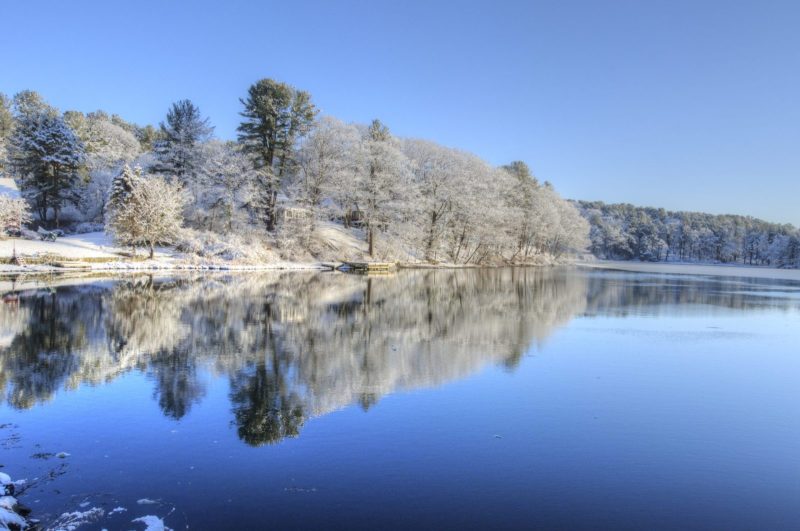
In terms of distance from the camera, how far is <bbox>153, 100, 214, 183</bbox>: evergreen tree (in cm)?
5516

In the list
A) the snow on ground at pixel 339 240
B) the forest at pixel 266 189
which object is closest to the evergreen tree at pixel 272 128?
the forest at pixel 266 189

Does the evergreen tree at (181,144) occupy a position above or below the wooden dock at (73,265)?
above

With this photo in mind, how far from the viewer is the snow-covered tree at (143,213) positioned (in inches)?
1571

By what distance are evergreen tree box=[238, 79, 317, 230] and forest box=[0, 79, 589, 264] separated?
11 centimetres

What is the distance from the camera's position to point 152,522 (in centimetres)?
556

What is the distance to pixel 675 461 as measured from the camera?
7.76m

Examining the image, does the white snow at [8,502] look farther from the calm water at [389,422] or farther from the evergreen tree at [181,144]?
the evergreen tree at [181,144]

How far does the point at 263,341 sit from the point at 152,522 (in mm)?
9517

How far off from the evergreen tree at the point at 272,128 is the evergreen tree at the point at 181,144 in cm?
660

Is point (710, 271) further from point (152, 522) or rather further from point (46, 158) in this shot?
point (152, 522)

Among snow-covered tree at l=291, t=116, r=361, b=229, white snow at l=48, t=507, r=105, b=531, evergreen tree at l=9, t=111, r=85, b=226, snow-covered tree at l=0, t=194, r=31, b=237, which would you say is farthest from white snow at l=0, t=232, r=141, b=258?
white snow at l=48, t=507, r=105, b=531

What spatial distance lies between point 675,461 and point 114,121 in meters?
124

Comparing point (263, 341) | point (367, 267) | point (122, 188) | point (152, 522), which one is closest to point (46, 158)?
point (122, 188)

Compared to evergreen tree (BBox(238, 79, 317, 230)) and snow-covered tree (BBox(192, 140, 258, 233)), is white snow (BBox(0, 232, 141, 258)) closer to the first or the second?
snow-covered tree (BBox(192, 140, 258, 233))
